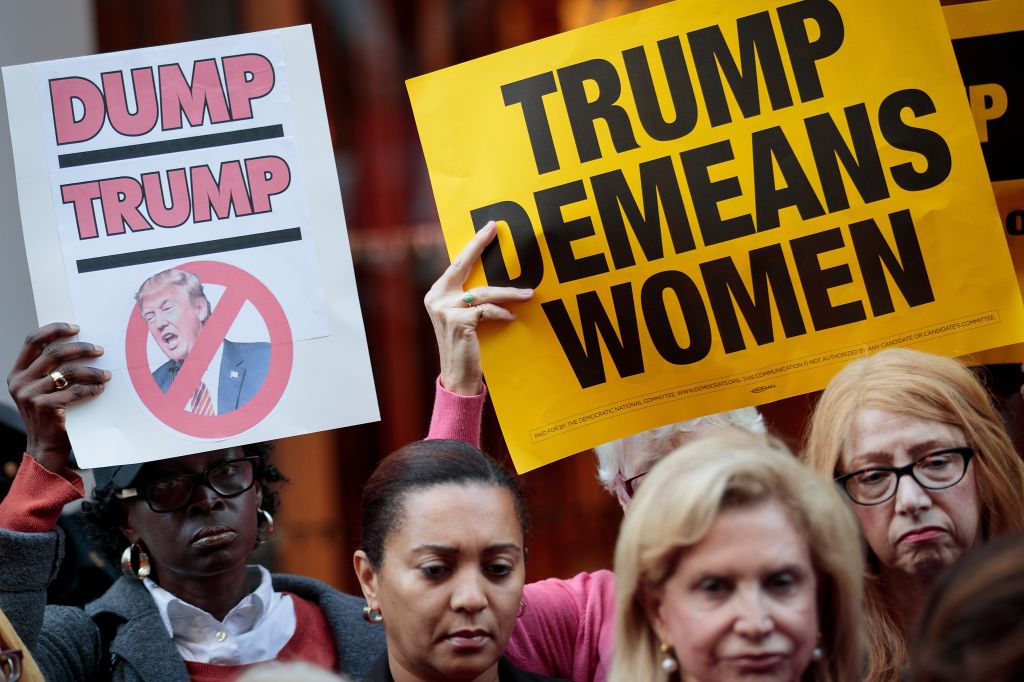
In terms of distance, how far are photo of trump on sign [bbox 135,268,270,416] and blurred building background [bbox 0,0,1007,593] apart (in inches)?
103

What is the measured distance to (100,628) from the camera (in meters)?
2.98

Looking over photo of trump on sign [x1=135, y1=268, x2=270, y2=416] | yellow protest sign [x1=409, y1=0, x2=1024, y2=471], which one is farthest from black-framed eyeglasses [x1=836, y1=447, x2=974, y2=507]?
photo of trump on sign [x1=135, y1=268, x2=270, y2=416]

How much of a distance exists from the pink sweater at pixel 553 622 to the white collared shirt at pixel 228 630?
0.53m

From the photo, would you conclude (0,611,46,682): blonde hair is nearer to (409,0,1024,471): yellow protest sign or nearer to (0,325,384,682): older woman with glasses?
(0,325,384,682): older woman with glasses

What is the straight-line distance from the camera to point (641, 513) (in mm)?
2168

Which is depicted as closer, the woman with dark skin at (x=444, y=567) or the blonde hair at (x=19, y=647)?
the blonde hair at (x=19, y=647)

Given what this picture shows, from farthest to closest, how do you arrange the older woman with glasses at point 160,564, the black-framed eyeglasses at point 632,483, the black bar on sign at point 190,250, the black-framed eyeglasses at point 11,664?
the black-framed eyeglasses at point 632,483, the black bar on sign at point 190,250, the older woman with glasses at point 160,564, the black-framed eyeglasses at point 11,664

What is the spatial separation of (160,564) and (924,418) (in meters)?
1.64

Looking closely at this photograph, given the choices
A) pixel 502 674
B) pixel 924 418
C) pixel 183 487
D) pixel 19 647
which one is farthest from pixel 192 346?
pixel 924 418

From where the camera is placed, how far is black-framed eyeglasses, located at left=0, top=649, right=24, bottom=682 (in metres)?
2.25

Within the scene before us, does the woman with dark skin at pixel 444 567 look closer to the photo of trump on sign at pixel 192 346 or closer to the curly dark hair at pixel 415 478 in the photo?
the curly dark hair at pixel 415 478

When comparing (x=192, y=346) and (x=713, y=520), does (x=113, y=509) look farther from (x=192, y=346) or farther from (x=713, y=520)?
(x=713, y=520)

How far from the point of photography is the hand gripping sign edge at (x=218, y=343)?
9.32ft

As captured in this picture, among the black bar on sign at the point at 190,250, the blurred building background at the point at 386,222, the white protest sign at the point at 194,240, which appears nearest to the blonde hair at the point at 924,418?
the white protest sign at the point at 194,240
